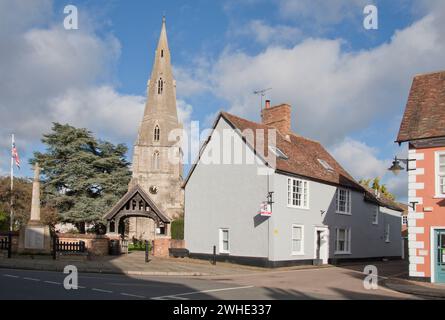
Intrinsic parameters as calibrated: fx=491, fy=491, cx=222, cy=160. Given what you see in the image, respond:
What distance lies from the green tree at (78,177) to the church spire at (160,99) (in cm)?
2682

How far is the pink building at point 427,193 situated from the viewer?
65.8 feet

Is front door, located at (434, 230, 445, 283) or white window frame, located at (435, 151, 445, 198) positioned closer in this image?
front door, located at (434, 230, 445, 283)

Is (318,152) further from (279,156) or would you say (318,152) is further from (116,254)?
(116,254)

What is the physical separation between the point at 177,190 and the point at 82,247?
54033 mm

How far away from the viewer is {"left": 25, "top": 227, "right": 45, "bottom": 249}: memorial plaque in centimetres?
2872

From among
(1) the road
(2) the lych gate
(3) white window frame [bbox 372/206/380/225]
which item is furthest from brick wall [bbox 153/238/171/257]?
(3) white window frame [bbox 372/206/380/225]

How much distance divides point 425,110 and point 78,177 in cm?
3845

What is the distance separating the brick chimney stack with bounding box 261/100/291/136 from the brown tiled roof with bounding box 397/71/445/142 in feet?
38.0

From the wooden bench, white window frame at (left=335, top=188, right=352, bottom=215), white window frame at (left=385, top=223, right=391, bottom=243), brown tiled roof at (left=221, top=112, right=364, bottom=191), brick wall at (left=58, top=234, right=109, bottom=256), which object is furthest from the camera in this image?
white window frame at (left=385, top=223, right=391, bottom=243)

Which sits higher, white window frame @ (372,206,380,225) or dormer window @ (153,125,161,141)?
dormer window @ (153,125,161,141)

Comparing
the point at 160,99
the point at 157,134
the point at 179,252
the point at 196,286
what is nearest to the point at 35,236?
the point at 179,252

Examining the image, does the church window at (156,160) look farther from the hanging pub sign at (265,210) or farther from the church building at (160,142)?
the hanging pub sign at (265,210)

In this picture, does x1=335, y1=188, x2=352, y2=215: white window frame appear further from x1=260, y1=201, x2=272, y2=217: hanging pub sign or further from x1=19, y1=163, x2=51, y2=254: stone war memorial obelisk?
x1=19, y1=163, x2=51, y2=254: stone war memorial obelisk
